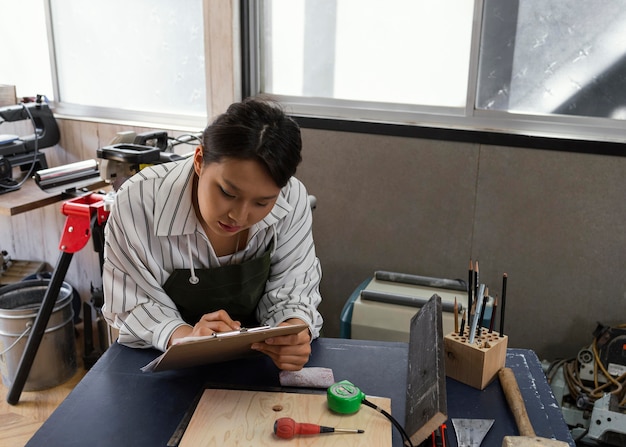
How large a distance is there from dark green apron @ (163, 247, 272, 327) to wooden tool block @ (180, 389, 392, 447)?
0.93 ft

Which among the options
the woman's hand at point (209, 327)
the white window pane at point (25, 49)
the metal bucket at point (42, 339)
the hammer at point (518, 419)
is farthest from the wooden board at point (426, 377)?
the white window pane at point (25, 49)

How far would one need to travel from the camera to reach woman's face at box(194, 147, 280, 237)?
1.23 meters

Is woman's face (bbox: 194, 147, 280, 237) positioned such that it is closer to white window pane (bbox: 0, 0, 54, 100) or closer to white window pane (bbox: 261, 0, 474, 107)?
white window pane (bbox: 261, 0, 474, 107)

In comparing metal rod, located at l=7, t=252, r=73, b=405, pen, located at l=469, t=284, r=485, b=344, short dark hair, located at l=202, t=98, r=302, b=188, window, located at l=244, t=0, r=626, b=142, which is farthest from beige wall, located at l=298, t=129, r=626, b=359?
short dark hair, located at l=202, t=98, r=302, b=188

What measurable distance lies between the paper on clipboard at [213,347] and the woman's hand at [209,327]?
47 millimetres

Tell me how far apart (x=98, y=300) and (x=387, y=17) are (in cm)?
165

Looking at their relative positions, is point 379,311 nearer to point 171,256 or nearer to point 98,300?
point 171,256

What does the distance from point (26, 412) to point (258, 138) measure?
1.85 meters

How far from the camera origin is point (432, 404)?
1.04 m

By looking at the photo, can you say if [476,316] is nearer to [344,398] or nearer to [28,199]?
[344,398]

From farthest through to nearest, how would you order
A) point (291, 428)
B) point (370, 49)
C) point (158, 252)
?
point (370, 49) < point (158, 252) < point (291, 428)

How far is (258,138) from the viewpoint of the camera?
4.02 ft

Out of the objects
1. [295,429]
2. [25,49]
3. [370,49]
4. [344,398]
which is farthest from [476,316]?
[25,49]

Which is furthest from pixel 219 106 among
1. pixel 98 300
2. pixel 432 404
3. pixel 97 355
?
pixel 432 404
